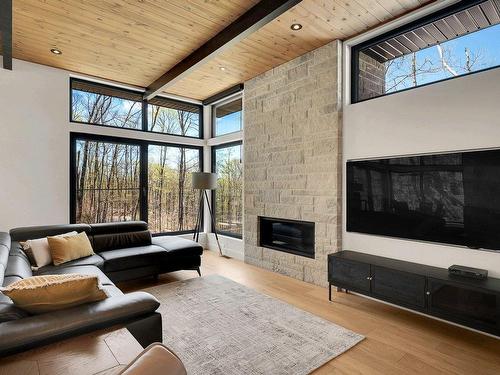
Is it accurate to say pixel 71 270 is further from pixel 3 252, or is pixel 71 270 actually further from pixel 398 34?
pixel 398 34

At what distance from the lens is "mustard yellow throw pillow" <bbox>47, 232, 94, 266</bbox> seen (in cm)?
321

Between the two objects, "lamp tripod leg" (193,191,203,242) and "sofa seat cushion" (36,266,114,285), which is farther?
"lamp tripod leg" (193,191,203,242)

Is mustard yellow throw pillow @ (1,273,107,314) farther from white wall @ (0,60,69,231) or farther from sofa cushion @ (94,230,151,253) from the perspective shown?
white wall @ (0,60,69,231)

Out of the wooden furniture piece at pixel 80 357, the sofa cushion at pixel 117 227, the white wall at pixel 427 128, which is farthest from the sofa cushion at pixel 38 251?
the white wall at pixel 427 128

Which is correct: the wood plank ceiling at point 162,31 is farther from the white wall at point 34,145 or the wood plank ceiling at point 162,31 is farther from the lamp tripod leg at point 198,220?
the lamp tripod leg at point 198,220

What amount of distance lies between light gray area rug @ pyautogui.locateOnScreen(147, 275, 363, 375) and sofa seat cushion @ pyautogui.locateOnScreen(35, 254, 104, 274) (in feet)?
2.41

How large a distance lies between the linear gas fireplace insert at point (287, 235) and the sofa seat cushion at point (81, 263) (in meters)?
2.39

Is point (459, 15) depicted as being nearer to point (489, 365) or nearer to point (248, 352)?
point (489, 365)

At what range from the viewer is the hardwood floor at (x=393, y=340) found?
2.10 metres

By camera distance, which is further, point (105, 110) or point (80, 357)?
point (105, 110)

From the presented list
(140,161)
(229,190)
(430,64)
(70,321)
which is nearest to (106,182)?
(140,161)

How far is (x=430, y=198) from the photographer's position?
2.86 meters

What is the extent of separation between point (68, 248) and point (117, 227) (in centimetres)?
86

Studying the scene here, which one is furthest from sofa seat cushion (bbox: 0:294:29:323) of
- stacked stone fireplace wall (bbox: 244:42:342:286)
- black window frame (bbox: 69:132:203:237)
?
black window frame (bbox: 69:132:203:237)
